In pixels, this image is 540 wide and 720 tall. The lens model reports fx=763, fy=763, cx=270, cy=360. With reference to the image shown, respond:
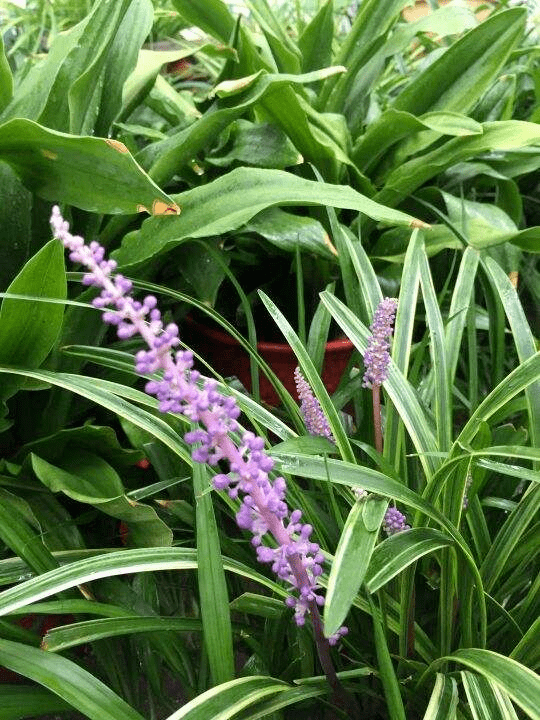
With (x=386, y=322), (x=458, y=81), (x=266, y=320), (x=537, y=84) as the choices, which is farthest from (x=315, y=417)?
(x=537, y=84)

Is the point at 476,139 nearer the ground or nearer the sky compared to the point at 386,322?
nearer the sky

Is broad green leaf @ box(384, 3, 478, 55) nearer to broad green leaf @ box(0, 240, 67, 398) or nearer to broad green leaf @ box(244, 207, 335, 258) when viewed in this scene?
broad green leaf @ box(244, 207, 335, 258)

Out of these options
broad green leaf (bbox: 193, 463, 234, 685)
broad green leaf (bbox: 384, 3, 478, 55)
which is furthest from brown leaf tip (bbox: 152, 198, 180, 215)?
broad green leaf (bbox: 384, 3, 478, 55)

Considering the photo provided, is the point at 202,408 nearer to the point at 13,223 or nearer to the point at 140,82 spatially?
the point at 13,223

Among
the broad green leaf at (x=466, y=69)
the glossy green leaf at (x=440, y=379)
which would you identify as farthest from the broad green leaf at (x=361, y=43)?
the glossy green leaf at (x=440, y=379)

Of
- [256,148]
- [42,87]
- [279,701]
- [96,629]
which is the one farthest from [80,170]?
[279,701]

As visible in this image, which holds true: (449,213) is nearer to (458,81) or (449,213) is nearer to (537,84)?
(458,81)
